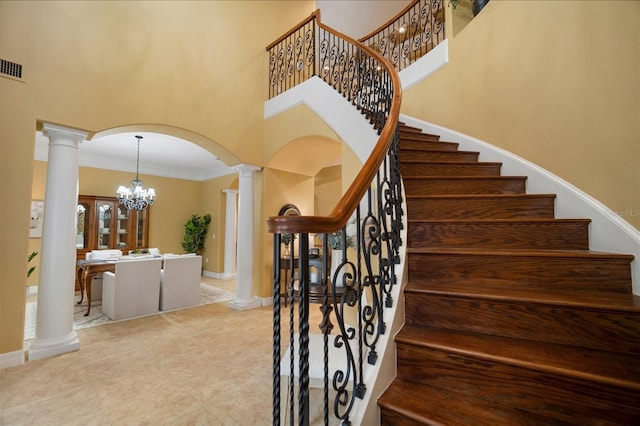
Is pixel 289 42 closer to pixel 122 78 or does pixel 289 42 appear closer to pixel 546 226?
pixel 122 78

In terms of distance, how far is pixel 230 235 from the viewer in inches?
279

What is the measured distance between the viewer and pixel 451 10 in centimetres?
329

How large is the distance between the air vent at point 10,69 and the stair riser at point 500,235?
3.76m

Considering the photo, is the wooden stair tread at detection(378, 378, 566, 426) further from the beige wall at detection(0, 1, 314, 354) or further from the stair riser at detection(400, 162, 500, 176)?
the beige wall at detection(0, 1, 314, 354)

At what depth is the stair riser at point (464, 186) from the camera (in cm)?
224

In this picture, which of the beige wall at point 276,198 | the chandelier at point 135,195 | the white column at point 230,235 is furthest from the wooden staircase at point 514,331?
the white column at point 230,235

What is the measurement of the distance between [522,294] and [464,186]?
1.15 meters

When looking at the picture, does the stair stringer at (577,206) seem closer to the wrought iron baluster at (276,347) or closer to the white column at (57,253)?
the wrought iron baluster at (276,347)

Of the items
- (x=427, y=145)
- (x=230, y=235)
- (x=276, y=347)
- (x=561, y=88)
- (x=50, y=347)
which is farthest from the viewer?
(x=230, y=235)

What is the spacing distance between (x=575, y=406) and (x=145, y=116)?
4.25 m

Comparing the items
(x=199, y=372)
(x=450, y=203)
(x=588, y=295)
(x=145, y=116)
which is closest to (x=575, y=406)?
(x=588, y=295)

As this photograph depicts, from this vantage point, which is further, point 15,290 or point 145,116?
point 145,116

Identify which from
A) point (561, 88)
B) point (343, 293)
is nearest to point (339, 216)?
point (343, 293)

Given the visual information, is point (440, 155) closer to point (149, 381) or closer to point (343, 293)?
point (343, 293)
